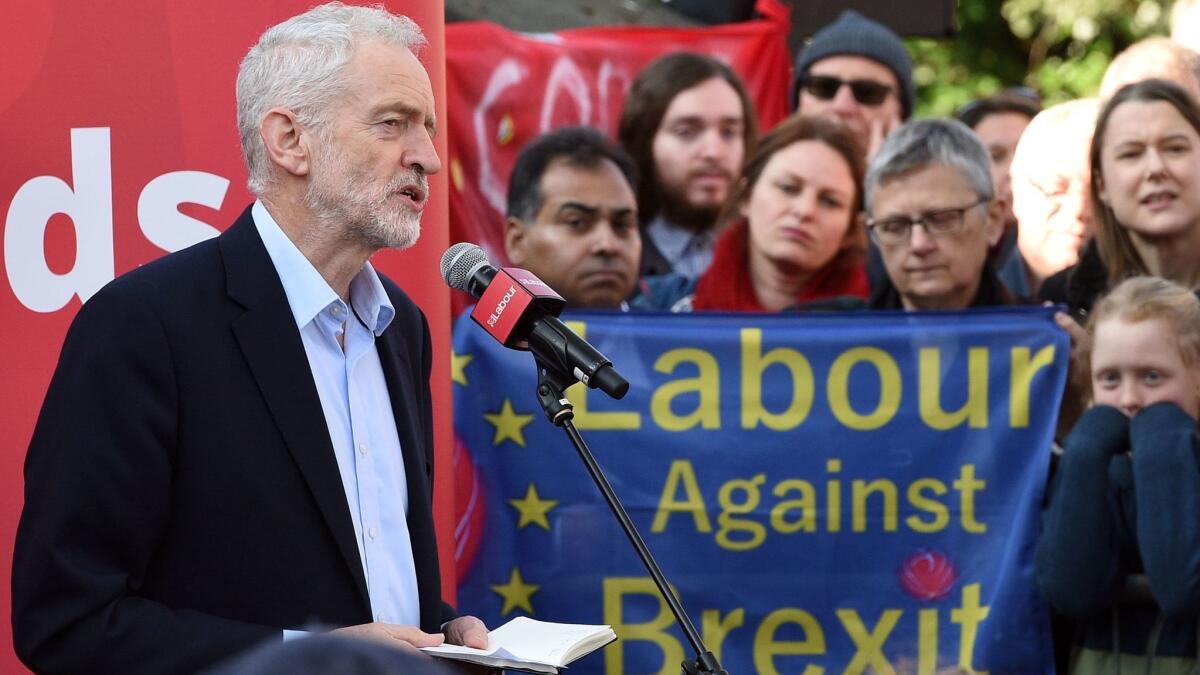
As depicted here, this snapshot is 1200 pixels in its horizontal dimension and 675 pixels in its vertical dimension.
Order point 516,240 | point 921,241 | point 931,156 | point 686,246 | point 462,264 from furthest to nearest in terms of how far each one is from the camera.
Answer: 1. point 686,246
2. point 516,240
3. point 931,156
4. point 921,241
5. point 462,264

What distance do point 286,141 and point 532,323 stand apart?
0.55 m

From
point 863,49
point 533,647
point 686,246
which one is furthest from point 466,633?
point 863,49

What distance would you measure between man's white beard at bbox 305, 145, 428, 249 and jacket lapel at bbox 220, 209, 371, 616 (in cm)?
15

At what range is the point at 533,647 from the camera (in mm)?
2980

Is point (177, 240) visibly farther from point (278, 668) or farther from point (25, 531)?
point (278, 668)

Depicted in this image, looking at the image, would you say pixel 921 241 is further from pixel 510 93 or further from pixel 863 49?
pixel 510 93

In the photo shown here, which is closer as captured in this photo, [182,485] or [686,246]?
[182,485]

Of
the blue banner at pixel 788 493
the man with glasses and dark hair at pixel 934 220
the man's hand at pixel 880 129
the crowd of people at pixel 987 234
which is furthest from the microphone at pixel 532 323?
the man's hand at pixel 880 129

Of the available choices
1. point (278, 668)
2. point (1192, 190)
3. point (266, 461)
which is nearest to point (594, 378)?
point (266, 461)

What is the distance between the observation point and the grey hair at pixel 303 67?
304 centimetres

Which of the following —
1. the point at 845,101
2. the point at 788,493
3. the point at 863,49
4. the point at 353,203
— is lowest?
the point at 788,493

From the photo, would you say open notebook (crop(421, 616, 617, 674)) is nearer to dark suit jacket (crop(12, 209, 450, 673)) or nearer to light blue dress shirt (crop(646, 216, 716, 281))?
dark suit jacket (crop(12, 209, 450, 673))

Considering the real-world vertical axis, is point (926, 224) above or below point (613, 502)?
above

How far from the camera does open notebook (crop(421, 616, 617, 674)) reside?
284 centimetres
